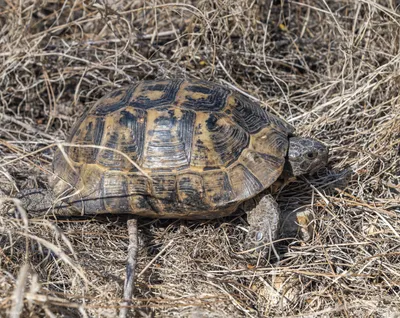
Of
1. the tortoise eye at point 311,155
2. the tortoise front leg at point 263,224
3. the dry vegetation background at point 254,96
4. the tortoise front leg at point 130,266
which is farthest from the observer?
the tortoise eye at point 311,155

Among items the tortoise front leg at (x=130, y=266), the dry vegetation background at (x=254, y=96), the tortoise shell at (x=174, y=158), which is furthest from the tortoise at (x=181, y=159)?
the dry vegetation background at (x=254, y=96)

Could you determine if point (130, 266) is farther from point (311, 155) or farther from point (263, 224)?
point (311, 155)

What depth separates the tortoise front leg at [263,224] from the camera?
3631 millimetres

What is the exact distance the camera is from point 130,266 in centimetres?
332

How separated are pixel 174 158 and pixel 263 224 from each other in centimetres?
80

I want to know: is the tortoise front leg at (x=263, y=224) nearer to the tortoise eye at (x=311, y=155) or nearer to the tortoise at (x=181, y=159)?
the tortoise at (x=181, y=159)

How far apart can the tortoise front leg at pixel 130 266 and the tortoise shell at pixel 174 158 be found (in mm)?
131

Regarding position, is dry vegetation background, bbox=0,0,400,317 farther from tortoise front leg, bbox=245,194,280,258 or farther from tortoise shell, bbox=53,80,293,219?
tortoise shell, bbox=53,80,293,219

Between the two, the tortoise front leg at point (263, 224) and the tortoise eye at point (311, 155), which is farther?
the tortoise eye at point (311, 155)

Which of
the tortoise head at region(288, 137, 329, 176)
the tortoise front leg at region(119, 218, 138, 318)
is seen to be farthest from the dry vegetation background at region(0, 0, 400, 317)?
the tortoise head at region(288, 137, 329, 176)

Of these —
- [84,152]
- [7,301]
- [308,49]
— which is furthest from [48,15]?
[7,301]

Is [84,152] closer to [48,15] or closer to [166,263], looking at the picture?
[166,263]

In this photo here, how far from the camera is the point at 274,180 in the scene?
146 inches

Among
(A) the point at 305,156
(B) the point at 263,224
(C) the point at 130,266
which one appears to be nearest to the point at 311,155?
(A) the point at 305,156
